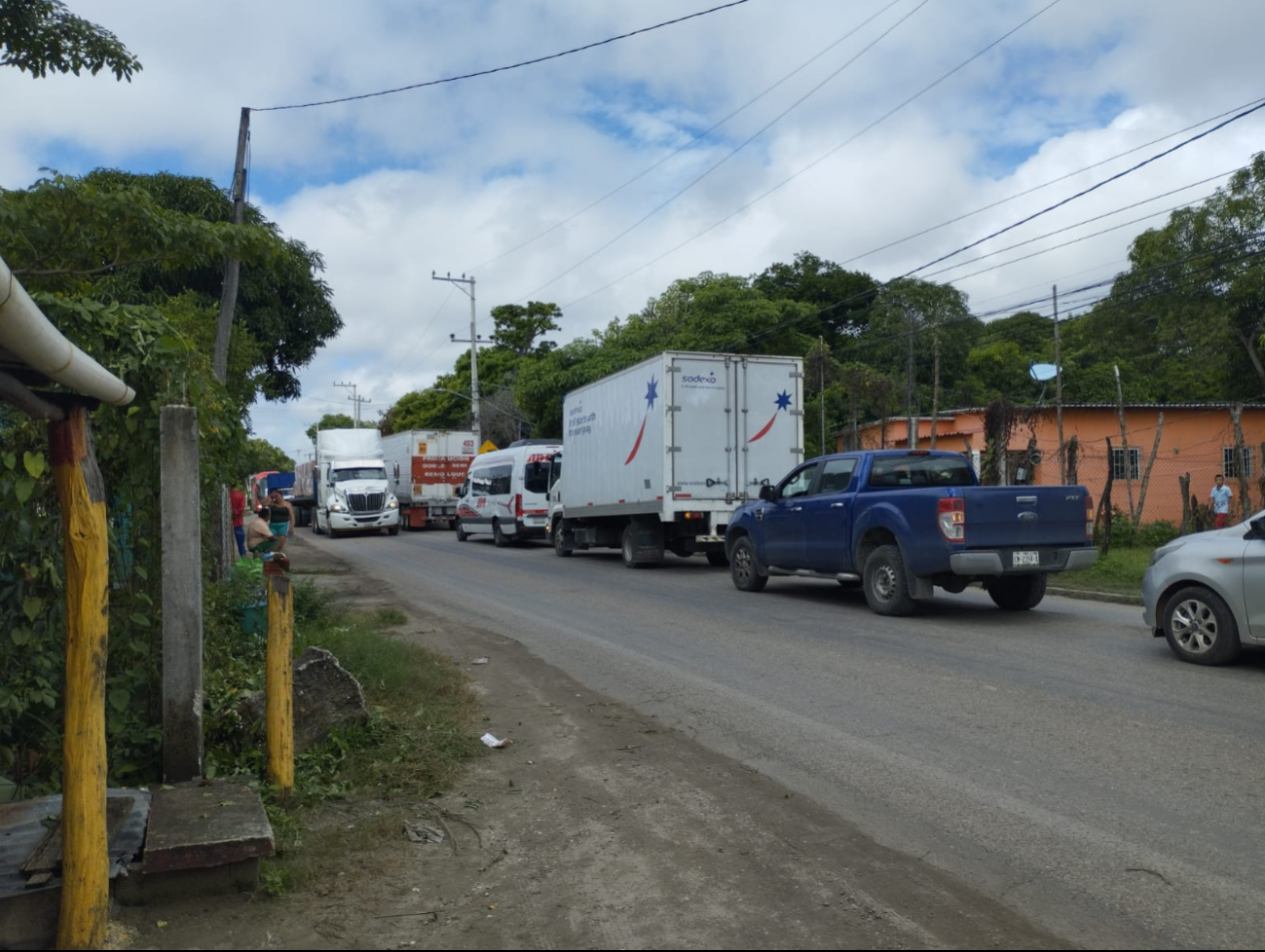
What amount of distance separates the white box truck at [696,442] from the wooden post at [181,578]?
42.3 ft

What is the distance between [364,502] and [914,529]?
26.9 meters

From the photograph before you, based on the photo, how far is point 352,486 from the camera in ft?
117

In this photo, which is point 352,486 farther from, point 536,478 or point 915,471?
point 915,471

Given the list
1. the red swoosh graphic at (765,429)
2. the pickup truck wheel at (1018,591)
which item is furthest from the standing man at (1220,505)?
the pickup truck wheel at (1018,591)

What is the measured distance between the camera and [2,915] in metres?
3.84

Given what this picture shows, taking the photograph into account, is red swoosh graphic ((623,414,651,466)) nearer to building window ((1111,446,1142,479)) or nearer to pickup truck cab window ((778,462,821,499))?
pickup truck cab window ((778,462,821,499))

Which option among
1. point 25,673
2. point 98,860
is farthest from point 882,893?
point 25,673

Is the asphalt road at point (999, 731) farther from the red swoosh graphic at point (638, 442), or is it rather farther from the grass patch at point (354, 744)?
the red swoosh graphic at point (638, 442)

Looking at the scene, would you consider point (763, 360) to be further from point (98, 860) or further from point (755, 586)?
point (98, 860)

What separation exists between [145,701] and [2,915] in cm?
180

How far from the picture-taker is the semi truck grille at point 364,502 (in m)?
35.3

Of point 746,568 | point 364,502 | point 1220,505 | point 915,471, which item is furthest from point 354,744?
point 364,502

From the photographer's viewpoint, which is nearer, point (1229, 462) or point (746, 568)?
point (746, 568)

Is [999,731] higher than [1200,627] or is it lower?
lower
